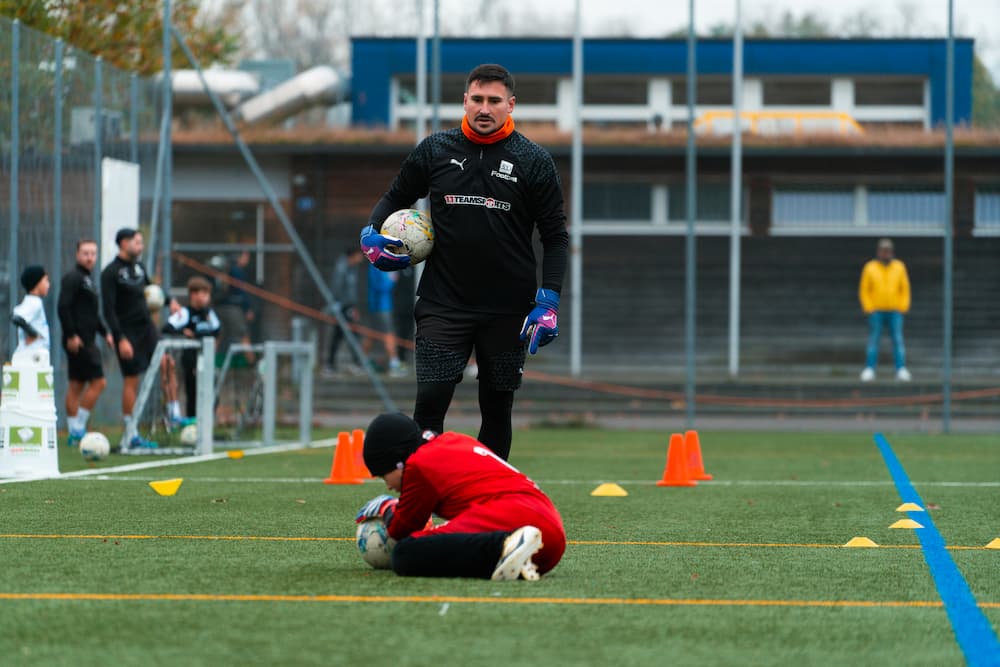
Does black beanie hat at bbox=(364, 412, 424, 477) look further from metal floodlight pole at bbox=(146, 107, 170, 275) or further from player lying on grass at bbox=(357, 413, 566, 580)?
metal floodlight pole at bbox=(146, 107, 170, 275)

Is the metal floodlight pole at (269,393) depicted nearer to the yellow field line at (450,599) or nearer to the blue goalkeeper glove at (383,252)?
the blue goalkeeper glove at (383,252)

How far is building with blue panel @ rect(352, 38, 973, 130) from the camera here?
115ft

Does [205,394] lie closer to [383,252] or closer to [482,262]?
[383,252]

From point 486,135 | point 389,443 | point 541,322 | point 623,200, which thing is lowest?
point 389,443

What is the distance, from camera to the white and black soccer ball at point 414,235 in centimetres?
696

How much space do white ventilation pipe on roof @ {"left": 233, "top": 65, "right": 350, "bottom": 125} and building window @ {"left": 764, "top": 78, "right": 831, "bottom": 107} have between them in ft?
31.9

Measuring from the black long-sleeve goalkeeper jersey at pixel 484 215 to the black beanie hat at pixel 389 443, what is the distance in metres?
1.40

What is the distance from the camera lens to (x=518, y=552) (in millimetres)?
5375

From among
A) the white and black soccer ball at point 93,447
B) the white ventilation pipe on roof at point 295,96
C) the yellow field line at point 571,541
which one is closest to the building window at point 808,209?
the white ventilation pipe on roof at point 295,96

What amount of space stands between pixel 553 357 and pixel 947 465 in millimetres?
15284

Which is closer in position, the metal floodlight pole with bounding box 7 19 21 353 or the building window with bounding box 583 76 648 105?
the metal floodlight pole with bounding box 7 19 21 353

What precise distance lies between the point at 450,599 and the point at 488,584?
15.0 inches

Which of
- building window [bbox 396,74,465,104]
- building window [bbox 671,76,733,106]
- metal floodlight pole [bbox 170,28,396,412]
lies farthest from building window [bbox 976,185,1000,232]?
metal floodlight pole [bbox 170,28,396,412]

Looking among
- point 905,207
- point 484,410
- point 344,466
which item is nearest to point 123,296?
point 344,466
